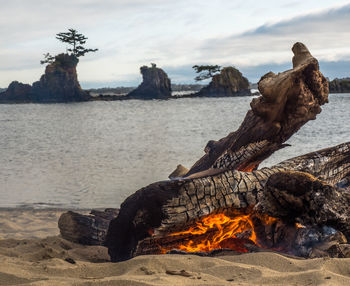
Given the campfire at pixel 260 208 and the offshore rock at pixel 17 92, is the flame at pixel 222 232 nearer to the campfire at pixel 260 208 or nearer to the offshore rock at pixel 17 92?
the campfire at pixel 260 208

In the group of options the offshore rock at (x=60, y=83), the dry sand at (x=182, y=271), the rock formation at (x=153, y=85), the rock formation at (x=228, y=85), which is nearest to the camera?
the dry sand at (x=182, y=271)

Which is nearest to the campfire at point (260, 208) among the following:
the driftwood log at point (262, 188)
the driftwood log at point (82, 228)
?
the driftwood log at point (262, 188)

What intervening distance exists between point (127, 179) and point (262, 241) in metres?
8.16

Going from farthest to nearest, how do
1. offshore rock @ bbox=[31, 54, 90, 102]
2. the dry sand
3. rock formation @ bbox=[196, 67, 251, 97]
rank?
rock formation @ bbox=[196, 67, 251, 97]
offshore rock @ bbox=[31, 54, 90, 102]
the dry sand

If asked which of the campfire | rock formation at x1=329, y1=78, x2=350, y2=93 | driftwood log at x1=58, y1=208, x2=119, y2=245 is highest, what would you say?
rock formation at x1=329, y1=78, x2=350, y2=93

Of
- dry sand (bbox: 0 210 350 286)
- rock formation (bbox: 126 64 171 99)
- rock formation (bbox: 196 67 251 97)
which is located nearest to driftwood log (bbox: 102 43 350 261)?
dry sand (bbox: 0 210 350 286)

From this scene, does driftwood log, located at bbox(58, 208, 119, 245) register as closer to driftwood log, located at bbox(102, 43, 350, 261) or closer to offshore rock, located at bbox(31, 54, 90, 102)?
driftwood log, located at bbox(102, 43, 350, 261)

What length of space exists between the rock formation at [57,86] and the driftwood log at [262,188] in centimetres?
8785

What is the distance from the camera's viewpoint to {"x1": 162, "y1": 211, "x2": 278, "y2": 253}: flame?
388 cm

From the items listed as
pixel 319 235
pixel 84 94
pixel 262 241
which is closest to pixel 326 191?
pixel 319 235

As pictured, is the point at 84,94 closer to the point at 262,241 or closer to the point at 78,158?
the point at 78,158

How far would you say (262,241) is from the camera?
150 inches

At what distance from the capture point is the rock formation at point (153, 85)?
9269 centimetres

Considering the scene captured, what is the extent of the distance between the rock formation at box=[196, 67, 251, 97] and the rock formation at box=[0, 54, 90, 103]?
28676mm
